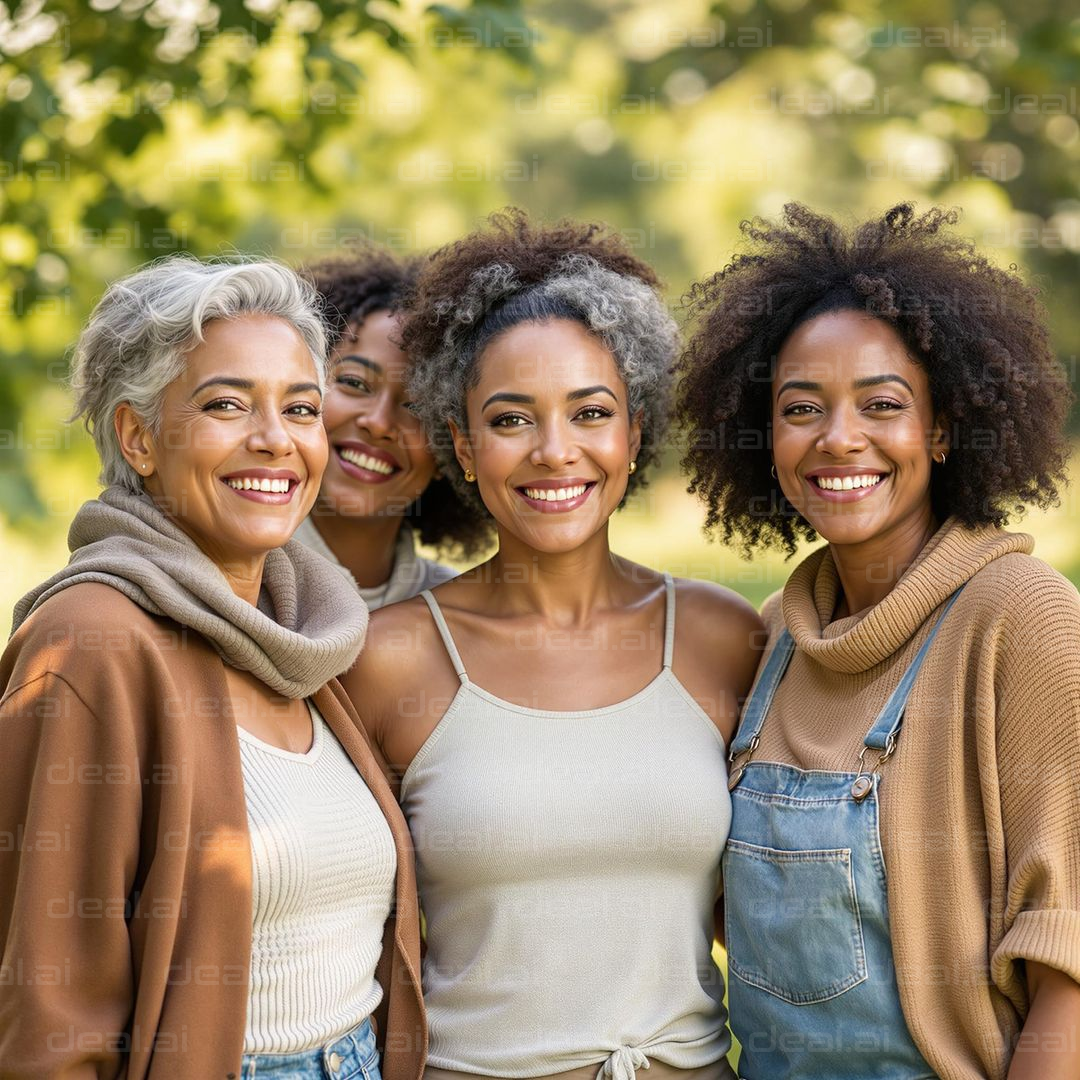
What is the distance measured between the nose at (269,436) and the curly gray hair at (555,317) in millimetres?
686

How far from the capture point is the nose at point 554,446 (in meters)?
3.29

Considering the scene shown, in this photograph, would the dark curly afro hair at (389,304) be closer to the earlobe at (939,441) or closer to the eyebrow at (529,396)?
the eyebrow at (529,396)

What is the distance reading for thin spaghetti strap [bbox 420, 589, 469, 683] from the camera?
3311 millimetres

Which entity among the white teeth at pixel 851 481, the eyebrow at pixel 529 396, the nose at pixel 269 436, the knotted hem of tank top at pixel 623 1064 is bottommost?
the knotted hem of tank top at pixel 623 1064

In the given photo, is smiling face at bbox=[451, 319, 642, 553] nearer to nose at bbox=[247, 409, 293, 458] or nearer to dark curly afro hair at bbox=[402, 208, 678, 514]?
dark curly afro hair at bbox=[402, 208, 678, 514]

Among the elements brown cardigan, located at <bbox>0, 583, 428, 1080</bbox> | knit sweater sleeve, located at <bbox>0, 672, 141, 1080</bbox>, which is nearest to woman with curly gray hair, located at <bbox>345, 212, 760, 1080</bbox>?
brown cardigan, located at <bbox>0, 583, 428, 1080</bbox>

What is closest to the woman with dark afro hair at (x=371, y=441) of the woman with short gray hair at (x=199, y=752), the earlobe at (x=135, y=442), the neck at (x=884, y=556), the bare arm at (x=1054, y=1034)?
the woman with short gray hair at (x=199, y=752)

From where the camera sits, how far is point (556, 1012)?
9.89 feet

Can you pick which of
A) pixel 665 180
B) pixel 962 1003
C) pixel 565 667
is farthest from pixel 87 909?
pixel 665 180

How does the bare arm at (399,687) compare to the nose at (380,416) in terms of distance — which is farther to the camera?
the nose at (380,416)

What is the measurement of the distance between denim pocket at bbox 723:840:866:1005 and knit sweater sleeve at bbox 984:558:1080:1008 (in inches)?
10.9

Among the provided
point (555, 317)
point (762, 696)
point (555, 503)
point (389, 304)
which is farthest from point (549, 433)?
point (389, 304)

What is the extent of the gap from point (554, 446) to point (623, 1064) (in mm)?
1327

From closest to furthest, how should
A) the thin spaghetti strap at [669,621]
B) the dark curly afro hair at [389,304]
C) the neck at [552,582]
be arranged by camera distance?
the thin spaghetti strap at [669,621] < the neck at [552,582] < the dark curly afro hair at [389,304]
